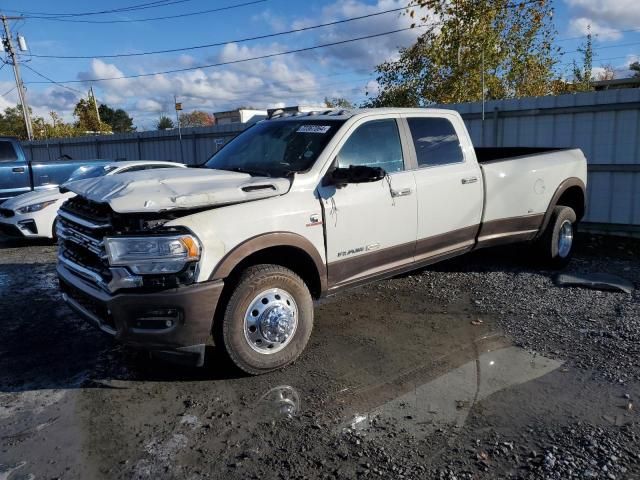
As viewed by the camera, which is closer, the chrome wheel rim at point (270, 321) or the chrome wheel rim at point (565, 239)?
the chrome wheel rim at point (270, 321)

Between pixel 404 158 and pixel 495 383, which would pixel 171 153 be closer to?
pixel 404 158

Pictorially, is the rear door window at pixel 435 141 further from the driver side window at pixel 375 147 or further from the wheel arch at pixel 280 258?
the wheel arch at pixel 280 258

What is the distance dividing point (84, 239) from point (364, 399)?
2289 millimetres

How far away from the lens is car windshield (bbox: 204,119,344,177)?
445 centimetres

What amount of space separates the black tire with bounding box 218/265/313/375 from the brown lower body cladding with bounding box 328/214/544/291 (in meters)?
0.41

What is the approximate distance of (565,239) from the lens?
6852mm

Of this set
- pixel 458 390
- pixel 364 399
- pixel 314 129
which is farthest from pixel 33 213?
pixel 458 390

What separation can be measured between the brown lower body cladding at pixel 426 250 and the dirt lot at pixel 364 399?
54 centimetres

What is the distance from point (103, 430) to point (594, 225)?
316 inches

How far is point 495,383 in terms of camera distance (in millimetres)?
3811

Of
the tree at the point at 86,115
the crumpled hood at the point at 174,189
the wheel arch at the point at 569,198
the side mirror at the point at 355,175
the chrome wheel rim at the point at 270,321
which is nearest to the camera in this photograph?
the crumpled hood at the point at 174,189

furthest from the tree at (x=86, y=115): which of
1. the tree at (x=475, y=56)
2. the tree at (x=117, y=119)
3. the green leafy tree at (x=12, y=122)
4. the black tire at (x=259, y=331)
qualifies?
the black tire at (x=259, y=331)

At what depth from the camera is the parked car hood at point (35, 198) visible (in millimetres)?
8820

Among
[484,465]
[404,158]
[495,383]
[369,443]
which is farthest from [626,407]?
[404,158]
